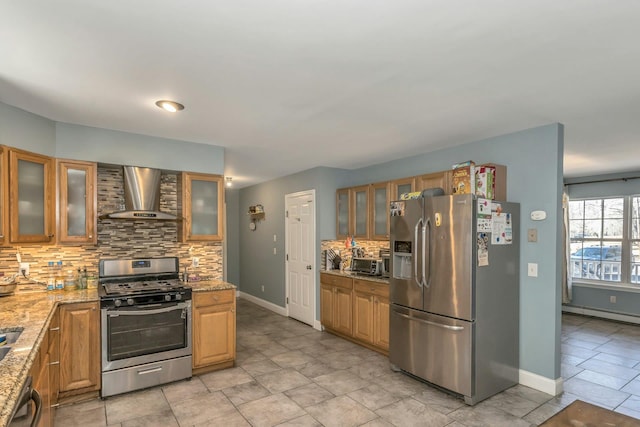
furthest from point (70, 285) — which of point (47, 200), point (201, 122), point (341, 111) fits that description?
point (341, 111)

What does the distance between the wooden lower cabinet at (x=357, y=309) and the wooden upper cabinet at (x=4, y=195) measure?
3.53 meters

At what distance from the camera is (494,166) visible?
354 cm

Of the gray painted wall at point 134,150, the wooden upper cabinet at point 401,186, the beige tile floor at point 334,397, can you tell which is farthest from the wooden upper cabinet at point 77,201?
the wooden upper cabinet at point 401,186

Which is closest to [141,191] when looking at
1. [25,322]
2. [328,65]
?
[25,322]

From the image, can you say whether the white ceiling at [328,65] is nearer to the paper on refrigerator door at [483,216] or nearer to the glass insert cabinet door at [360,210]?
the paper on refrigerator door at [483,216]

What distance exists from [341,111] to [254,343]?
325cm

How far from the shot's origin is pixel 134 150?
3703 mm

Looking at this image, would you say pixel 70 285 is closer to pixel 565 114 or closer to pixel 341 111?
pixel 341 111

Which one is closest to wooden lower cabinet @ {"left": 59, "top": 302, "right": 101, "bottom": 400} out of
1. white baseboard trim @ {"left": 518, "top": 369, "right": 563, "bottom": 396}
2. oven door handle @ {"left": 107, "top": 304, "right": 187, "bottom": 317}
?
oven door handle @ {"left": 107, "top": 304, "right": 187, "bottom": 317}

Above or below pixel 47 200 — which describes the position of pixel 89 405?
below

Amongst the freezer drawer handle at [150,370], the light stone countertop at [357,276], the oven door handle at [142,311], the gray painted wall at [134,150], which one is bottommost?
the freezer drawer handle at [150,370]

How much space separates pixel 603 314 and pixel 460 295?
4674 millimetres

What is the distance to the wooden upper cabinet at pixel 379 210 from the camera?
4.79 m

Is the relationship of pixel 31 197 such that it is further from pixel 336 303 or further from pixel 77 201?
pixel 336 303
